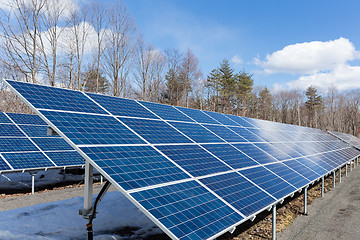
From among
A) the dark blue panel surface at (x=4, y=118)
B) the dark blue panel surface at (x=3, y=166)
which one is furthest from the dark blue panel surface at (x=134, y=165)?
the dark blue panel surface at (x=4, y=118)

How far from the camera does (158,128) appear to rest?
7559 mm

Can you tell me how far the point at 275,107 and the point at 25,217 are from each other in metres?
82.5

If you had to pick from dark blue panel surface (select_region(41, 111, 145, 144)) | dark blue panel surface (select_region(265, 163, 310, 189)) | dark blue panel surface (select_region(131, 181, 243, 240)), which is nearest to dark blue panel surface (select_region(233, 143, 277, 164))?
dark blue panel surface (select_region(265, 163, 310, 189))

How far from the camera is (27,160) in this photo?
13156 millimetres

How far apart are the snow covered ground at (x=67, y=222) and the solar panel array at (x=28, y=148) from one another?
11.1 feet

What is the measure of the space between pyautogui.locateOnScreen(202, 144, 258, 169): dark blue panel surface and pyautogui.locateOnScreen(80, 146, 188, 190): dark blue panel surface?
2.50 metres

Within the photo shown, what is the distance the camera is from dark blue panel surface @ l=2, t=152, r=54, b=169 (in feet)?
41.2

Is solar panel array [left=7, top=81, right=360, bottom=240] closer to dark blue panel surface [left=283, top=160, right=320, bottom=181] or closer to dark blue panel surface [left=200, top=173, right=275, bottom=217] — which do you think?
dark blue panel surface [left=200, top=173, right=275, bottom=217]

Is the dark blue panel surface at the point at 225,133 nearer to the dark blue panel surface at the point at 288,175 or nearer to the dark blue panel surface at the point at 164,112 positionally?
the dark blue panel surface at the point at 164,112

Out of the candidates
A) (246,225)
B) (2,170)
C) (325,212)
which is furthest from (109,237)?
(325,212)

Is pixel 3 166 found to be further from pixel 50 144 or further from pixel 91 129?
pixel 91 129

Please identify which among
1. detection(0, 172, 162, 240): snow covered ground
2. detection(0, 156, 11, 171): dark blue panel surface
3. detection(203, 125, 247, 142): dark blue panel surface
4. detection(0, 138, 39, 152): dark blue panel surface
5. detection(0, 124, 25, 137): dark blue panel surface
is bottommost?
detection(0, 172, 162, 240): snow covered ground

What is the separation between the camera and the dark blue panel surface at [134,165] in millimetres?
4438

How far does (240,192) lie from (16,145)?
14.6 metres
